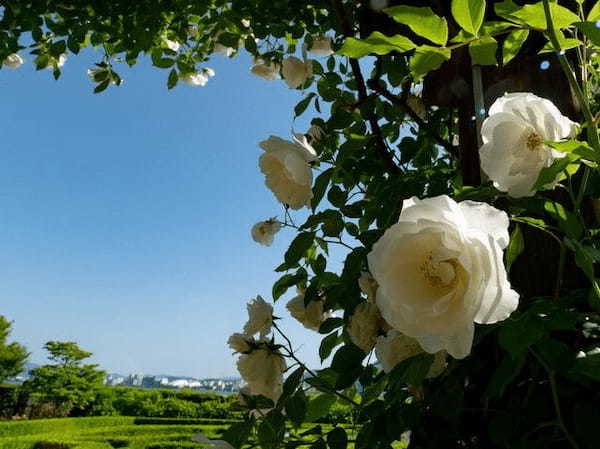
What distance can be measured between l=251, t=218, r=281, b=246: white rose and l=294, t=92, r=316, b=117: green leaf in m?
0.30

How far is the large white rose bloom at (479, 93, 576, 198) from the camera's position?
0.48m

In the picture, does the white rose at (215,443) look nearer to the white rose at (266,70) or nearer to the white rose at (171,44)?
the white rose at (266,70)

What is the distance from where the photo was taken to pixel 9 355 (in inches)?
682

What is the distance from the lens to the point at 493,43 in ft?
1.45

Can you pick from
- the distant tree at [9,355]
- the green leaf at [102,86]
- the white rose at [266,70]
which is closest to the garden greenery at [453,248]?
the white rose at [266,70]

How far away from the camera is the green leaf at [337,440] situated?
69 centimetres

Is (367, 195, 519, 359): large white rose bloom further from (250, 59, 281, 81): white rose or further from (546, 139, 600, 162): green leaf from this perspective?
(250, 59, 281, 81): white rose

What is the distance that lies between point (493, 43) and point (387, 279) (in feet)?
0.83

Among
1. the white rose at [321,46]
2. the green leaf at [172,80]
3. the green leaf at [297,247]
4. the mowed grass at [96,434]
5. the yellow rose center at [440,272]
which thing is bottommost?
the mowed grass at [96,434]

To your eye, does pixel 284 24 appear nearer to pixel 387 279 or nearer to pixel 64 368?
pixel 387 279

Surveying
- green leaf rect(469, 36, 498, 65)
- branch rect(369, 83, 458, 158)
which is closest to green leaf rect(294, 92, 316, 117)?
branch rect(369, 83, 458, 158)

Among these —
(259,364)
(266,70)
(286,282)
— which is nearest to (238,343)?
(259,364)

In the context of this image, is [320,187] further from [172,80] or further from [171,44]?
[171,44]

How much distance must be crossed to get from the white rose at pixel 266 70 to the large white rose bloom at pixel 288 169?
1088 millimetres
